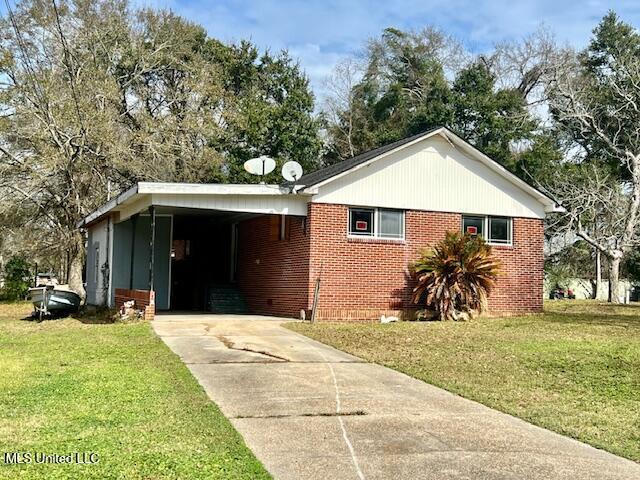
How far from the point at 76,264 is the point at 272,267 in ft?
45.2

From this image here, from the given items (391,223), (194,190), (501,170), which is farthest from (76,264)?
(501,170)

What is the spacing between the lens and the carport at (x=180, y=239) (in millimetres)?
15180

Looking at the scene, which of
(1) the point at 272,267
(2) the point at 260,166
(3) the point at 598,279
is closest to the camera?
(1) the point at 272,267

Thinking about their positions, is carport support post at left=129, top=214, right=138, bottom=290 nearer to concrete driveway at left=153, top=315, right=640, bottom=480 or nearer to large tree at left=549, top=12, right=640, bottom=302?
concrete driveway at left=153, top=315, right=640, bottom=480

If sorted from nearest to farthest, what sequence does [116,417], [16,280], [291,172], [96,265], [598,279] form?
[116,417]
[291,172]
[96,265]
[16,280]
[598,279]

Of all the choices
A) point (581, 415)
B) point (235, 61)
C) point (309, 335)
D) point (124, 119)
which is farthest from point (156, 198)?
point (235, 61)

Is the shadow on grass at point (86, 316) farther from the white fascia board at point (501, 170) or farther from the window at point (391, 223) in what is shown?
the white fascia board at point (501, 170)

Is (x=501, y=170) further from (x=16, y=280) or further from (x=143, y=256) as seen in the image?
(x=16, y=280)

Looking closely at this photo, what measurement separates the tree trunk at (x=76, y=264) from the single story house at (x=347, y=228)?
805 cm

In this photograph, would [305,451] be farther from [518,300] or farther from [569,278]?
[569,278]

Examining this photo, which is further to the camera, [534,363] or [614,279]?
[614,279]

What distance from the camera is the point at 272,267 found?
57.7 feet

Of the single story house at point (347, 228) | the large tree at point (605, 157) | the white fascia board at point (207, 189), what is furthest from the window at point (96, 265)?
the large tree at point (605, 157)

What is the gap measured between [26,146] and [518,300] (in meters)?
18.8
